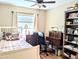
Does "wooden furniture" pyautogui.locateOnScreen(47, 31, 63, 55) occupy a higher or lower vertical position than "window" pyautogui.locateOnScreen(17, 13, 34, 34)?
lower

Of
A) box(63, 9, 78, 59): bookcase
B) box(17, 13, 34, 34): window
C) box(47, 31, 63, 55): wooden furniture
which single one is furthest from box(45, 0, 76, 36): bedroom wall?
box(17, 13, 34, 34): window

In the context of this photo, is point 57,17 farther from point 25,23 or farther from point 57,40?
point 25,23

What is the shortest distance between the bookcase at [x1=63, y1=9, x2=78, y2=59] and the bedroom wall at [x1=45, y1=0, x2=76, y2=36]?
545 mm

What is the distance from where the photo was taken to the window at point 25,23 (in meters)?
4.96

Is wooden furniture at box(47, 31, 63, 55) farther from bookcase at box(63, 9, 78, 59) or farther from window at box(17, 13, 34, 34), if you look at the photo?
window at box(17, 13, 34, 34)

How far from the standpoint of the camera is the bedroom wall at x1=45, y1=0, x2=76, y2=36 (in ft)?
Answer: 13.8

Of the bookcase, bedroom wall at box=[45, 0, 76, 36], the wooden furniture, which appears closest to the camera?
the bookcase

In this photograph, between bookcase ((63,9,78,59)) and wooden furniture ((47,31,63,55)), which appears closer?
bookcase ((63,9,78,59))

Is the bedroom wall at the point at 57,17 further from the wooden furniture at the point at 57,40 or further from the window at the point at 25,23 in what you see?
the window at the point at 25,23

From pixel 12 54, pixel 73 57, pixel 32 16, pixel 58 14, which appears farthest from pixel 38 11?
pixel 12 54

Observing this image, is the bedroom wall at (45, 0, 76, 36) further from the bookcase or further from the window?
the window

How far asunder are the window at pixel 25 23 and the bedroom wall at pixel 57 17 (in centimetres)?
94

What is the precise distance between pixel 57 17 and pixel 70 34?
133cm

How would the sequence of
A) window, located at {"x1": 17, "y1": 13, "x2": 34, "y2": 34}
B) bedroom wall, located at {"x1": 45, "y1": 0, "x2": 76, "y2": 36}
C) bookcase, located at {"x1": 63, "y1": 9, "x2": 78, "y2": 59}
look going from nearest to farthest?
bookcase, located at {"x1": 63, "y1": 9, "x2": 78, "y2": 59}
bedroom wall, located at {"x1": 45, "y1": 0, "x2": 76, "y2": 36}
window, located at {"x1": 17, "y1": 13, "x2": 34, "y2": 34}
